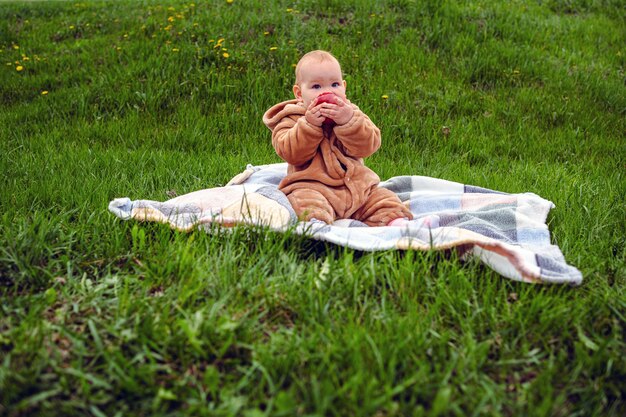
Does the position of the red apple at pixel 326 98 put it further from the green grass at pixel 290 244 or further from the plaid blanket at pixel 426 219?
the green grass at pixel 290 244

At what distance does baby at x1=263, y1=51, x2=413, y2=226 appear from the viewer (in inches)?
107

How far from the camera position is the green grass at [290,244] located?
59.7 inches

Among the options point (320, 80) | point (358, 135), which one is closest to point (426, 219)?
point (358, 135)

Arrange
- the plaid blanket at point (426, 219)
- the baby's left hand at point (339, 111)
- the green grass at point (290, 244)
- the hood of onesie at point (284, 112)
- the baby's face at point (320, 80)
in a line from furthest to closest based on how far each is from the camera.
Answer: the hood of onesie at point (284, 112)
the baby's face at point (320, 80)
the baby's left hand at point (339, 111)
the plaid blanket at point (426, 219)
the green grass at point (290, 244)

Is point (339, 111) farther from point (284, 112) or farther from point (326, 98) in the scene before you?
point (284, 112)

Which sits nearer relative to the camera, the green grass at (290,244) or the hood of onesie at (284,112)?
the green grass at (290,244)

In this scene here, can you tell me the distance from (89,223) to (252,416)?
4.68 feet

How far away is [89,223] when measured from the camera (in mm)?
2445

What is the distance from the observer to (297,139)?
9.02ft

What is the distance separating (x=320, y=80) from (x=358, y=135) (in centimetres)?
34

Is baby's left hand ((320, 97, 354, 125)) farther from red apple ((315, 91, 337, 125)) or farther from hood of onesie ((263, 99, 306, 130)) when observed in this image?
hood of onesie ((263, 99, 306, 130))

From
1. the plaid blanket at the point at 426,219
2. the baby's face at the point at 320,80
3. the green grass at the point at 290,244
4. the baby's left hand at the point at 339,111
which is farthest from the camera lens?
the baby's face at the point at 320,80

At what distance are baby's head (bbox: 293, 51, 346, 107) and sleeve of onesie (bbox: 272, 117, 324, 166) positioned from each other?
15cm

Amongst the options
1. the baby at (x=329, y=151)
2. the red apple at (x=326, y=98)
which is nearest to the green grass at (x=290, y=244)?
the baby at (x=329, y=151)
